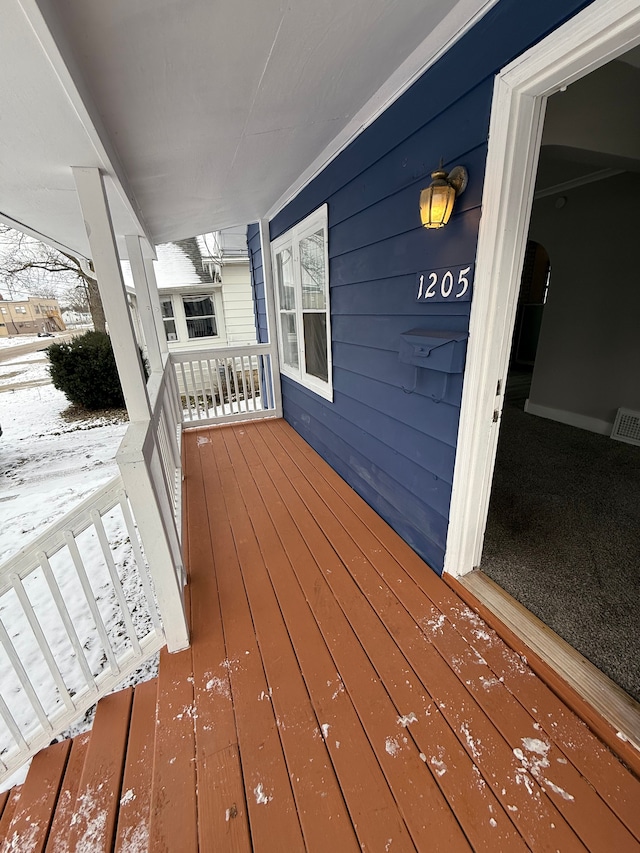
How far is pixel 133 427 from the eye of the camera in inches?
64.0

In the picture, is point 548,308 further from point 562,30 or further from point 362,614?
point 362,614

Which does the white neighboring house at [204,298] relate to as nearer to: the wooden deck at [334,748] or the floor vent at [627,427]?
the floor vent at [627,427]

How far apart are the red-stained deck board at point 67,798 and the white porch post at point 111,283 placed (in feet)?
4.17

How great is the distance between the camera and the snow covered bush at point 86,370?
22.9 ft

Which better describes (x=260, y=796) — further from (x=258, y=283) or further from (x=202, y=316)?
(x=202, y=316)

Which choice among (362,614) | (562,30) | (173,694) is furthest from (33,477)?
(562,30)

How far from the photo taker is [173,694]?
140cm

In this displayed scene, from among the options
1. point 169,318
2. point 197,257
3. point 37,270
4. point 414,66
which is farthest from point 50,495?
point 37,270

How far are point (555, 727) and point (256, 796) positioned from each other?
3.31ft

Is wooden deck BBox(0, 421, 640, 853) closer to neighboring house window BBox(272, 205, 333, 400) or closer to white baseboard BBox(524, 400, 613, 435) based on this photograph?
neighboring house window BBox(272, 205, 333, 400)

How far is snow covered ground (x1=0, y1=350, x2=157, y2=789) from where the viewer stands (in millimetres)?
2105

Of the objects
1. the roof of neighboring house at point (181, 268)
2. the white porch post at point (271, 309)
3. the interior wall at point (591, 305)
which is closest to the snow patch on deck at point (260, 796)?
the white porch post at point (271, 309)

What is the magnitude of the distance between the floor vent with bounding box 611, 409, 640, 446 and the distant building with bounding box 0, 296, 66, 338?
1946 centimetres

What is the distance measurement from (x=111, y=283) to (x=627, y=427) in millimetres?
4305
